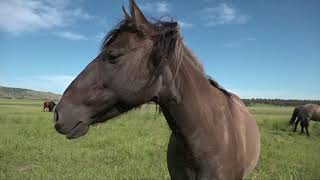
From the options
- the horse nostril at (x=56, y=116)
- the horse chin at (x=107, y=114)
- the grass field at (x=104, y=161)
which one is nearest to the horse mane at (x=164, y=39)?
the horse chin at (x=107, y=114)

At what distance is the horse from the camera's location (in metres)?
25.0

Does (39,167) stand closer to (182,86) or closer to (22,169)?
(22,169)

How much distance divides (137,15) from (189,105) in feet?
2.86

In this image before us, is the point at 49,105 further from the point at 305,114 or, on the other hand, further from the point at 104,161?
the point at 104,161

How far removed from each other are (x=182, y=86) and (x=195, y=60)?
15.0 inches

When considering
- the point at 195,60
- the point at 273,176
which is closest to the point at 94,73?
the point at 195,60

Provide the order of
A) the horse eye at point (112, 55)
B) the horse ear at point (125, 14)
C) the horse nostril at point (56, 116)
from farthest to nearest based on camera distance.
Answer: the horse ear at point (125, 14)
the horse eye at point (112, 55)
the horse nostril at point (56, 116)

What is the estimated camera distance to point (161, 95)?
2973mm

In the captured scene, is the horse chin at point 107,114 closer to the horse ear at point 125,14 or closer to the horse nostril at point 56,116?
the horse nostril at point 56,116

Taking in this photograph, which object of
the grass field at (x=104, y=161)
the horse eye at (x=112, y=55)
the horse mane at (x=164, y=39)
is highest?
the horse mane at (x=164, y=39)

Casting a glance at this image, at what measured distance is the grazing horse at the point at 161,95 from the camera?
2.77 m

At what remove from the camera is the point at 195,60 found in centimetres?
339

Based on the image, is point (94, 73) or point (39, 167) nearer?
point (94, 73)

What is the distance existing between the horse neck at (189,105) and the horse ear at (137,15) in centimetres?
51
